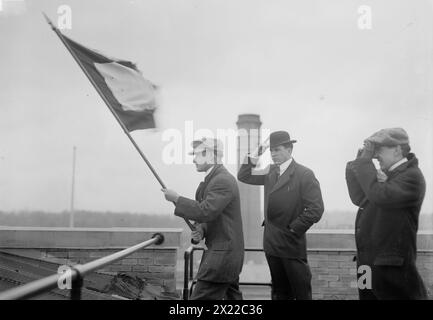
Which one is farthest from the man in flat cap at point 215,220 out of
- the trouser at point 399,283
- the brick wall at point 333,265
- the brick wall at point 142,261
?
the brick wall at point 333,265

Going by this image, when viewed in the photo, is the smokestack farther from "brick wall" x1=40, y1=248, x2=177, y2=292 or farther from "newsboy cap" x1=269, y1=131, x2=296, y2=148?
"newsboy cap" x1=269, y1=131, x2=296, y2=148

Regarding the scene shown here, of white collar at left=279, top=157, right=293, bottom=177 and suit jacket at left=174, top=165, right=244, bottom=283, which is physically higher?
white collar at left=279, top=157, right=293, bottom=177

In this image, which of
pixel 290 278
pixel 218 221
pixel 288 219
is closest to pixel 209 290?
pixel 218 221

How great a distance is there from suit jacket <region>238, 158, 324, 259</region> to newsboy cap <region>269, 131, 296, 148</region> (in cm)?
18

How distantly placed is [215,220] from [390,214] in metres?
1.18

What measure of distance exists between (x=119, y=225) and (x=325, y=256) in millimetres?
2214

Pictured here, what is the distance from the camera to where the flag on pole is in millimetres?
3297

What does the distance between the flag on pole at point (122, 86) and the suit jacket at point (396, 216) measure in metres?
1.66

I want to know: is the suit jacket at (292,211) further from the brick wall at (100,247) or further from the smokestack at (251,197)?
the smokestack at (251,197)

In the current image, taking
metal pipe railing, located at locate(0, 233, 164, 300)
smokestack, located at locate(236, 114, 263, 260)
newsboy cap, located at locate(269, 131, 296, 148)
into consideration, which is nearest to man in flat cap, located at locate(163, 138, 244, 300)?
newsboy cap, located at locate(269, 131, 296, 148)

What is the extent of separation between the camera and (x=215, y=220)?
3.15 meters

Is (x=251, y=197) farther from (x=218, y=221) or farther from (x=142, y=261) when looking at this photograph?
(x=218, y=221)

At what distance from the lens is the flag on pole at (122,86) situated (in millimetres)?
3297
